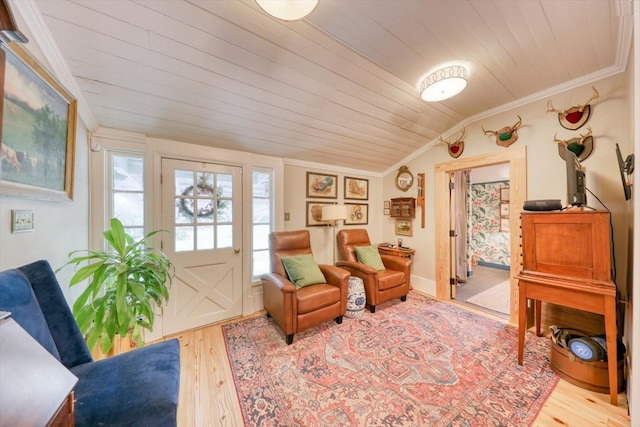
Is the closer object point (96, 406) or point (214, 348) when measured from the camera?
point (96, 406)

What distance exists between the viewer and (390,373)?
5.69 feet

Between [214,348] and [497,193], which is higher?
[497,193]

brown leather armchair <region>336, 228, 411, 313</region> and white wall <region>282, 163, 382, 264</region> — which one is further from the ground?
white wall <region>282, 163, 382, 264</region>

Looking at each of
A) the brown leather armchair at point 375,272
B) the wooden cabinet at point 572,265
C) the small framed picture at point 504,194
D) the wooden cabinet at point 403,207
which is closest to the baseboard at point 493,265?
the small framed picture at point 504,194

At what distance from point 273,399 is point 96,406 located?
3.29 ft

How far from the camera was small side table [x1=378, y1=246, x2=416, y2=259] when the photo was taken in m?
3.38

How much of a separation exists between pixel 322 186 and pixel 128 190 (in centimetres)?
230

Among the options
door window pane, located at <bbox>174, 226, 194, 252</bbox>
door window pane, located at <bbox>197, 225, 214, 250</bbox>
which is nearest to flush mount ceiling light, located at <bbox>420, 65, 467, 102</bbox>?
door window pane, located at <bbox>197, 225, 214, 250</bbox>

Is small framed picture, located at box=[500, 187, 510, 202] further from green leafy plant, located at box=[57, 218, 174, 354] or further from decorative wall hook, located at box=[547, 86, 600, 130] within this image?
green leafy plant, located at box=[57, 218, 174, 354]

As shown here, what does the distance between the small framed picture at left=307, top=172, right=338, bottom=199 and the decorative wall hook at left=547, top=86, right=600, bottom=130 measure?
2529 millimetres

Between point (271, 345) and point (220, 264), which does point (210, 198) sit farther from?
point (271, 345)

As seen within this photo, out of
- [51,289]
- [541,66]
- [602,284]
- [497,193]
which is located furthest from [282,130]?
[497,193]

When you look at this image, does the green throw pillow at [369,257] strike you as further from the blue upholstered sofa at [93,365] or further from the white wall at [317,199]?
the blue upholstered sofa at [93,365]

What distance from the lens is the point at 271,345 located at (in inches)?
82.5
